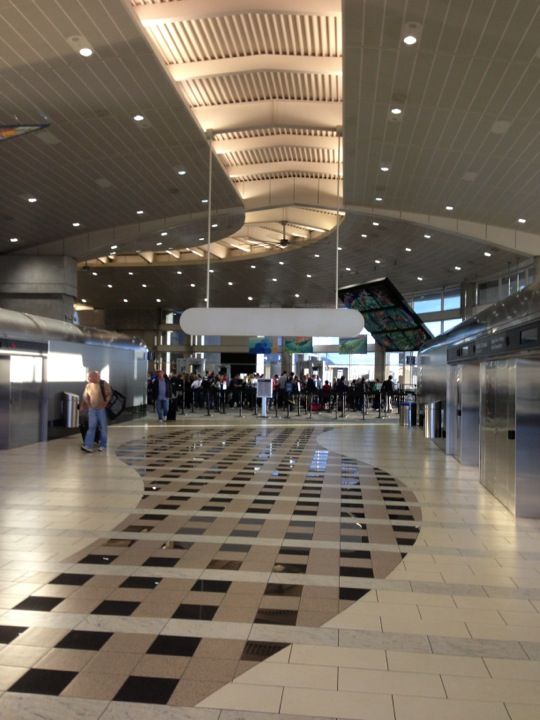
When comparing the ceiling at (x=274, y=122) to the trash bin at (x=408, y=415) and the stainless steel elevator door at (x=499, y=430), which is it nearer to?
the stainless steel elevator door at (x=499, y=430)

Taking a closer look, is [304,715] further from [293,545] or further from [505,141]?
[505,141]

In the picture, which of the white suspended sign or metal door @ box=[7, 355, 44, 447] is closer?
the white suspended sign

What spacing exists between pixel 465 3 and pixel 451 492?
19.9 feet

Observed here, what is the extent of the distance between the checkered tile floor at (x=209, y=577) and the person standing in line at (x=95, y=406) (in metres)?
3.34

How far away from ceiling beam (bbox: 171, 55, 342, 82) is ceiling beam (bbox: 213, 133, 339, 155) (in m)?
4.23

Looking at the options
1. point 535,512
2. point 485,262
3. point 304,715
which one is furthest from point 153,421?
point 304,715

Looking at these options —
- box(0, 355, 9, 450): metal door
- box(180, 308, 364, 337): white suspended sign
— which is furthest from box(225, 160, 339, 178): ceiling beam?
box(0, 355, 9, 450): metal door

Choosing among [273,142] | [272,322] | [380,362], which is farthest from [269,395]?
[380,362]

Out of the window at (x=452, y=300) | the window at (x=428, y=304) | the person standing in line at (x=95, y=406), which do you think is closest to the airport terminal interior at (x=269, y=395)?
the person standing in line at (x=95, y=406)

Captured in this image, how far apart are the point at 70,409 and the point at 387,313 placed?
1217cm

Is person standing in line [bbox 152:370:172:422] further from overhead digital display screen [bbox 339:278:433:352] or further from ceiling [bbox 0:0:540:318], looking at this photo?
overhead digital display screen [bbox 339:278:433:352]

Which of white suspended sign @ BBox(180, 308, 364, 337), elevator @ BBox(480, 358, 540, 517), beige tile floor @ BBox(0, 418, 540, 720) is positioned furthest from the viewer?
white suspended sign @ BBox(180, 308, 364, 337)

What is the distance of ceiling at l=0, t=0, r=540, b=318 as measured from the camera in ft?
30.2

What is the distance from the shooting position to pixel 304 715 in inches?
131
